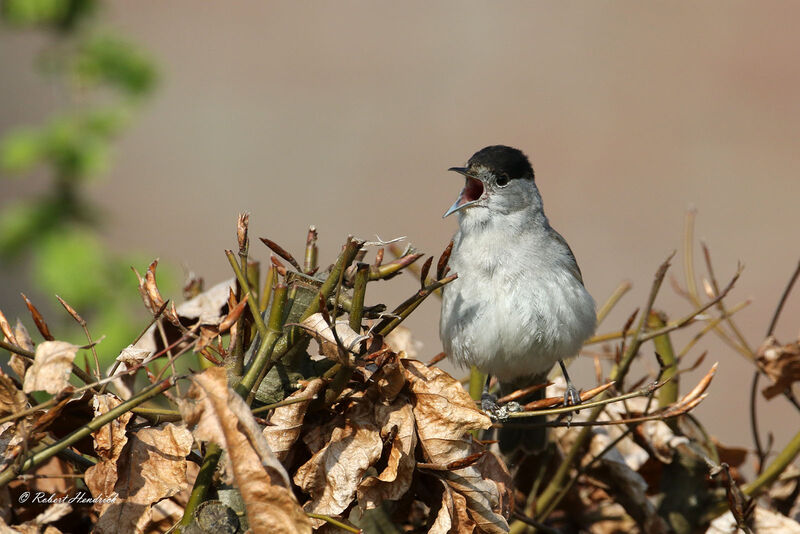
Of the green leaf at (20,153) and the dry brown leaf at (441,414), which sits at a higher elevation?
the dry brown leaf at (441,414)

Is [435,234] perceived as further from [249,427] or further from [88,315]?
[249,427]

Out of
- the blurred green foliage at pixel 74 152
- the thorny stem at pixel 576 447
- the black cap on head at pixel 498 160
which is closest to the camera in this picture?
the thorny stem at pixel 576 447

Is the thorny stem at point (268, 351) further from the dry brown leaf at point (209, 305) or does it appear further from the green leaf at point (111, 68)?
the green leaf at point (111, 68)

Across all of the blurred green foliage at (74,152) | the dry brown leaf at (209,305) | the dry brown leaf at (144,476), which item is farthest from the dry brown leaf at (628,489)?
the blurred green foliage at (74,152)

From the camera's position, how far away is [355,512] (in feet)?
5.56

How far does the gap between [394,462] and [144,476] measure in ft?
1.45

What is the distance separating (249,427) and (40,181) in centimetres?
1053

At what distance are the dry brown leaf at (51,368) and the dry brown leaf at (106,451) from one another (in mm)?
170

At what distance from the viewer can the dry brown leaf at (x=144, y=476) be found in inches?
57.8

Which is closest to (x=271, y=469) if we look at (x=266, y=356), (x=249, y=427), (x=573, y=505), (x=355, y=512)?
(x=249, y=427)

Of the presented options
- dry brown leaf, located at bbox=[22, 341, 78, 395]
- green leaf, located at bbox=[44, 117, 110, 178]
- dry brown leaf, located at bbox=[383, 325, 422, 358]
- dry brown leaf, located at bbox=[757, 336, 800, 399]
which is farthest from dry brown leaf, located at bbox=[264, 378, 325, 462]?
green leaf, located at bbox=[44, 117, 110, 178]

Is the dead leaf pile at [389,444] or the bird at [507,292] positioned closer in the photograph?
the dead leaf pile at [389,444]

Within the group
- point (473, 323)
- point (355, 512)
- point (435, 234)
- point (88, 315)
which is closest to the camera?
point (355, 512)

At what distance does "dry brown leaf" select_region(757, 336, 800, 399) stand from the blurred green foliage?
155 inches
